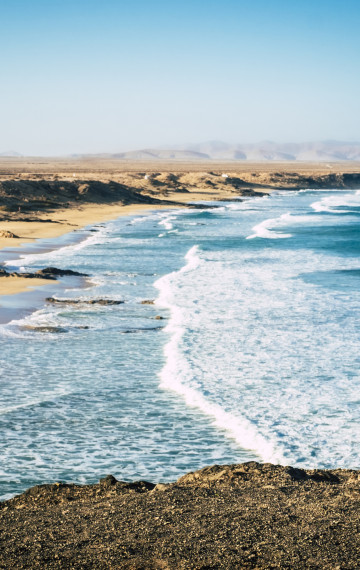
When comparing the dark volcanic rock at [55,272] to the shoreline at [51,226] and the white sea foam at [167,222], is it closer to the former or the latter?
the shoreline at [51,226]

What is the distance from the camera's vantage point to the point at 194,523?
6832 mm

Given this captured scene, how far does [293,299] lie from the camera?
22344 millimetres

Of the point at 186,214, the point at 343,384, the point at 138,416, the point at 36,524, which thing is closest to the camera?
the point at 36,524

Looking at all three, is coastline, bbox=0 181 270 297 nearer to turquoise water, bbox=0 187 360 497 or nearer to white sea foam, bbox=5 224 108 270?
white sea foam, bbox=5 224 108 270

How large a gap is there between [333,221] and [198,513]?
53.2 metres

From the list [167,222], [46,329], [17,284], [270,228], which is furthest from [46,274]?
[167,222]

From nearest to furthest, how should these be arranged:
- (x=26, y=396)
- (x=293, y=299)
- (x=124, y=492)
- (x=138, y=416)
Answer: (x=124, y=492) < (x=138, y=416) < (x=26, y=396) < (x=293, y=299)

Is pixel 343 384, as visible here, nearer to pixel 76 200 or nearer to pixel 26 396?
pixel 26 396

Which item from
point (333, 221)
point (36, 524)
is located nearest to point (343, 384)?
point (36, 524)

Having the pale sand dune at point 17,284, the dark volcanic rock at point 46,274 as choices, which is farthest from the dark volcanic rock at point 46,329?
the dark volcanic rock at point 46,274

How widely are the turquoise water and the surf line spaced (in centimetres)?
3

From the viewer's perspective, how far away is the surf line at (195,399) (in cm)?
1032

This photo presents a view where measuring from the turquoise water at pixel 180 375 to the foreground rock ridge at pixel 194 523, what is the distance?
3.77ft

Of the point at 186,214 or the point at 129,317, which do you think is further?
the point at 186,214
